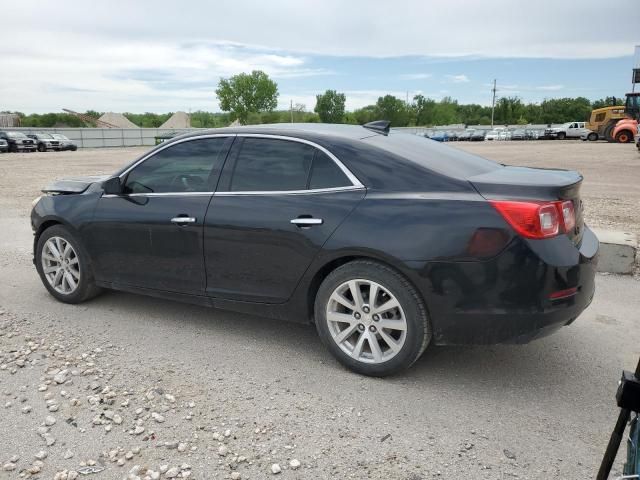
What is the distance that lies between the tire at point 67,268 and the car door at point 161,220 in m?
0.16

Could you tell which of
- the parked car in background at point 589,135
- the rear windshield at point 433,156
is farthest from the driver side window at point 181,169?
the parked car in background at point 589,135

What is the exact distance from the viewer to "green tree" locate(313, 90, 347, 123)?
350ft

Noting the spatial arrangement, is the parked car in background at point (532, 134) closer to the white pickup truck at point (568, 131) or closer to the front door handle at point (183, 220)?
the white pickup truck at point (568, 131)

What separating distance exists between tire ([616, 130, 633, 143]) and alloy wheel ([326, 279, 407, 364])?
43.6m

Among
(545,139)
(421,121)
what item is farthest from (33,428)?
(421,121)

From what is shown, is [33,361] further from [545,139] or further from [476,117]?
[476,117]

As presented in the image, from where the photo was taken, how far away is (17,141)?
42562 mm

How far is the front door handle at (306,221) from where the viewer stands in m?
3.65

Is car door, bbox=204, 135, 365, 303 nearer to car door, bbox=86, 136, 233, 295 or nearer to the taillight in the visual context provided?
car door, bbox=86, 136, 233, 295

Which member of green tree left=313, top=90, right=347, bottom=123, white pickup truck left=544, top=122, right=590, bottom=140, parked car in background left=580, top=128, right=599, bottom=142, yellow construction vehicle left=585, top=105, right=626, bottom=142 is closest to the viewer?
yellow construction vehicle left=585, top=105, right=626, bottom=142

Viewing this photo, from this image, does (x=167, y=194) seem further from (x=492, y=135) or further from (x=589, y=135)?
(x=492, y=135)

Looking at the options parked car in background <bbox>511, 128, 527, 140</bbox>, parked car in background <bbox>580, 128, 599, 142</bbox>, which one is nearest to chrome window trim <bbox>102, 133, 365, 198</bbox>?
parked car in background <bbox>580, 128, 599, 142</bbox>

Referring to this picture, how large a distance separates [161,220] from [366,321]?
6.00ft

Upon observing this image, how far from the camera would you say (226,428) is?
3.06 meters
